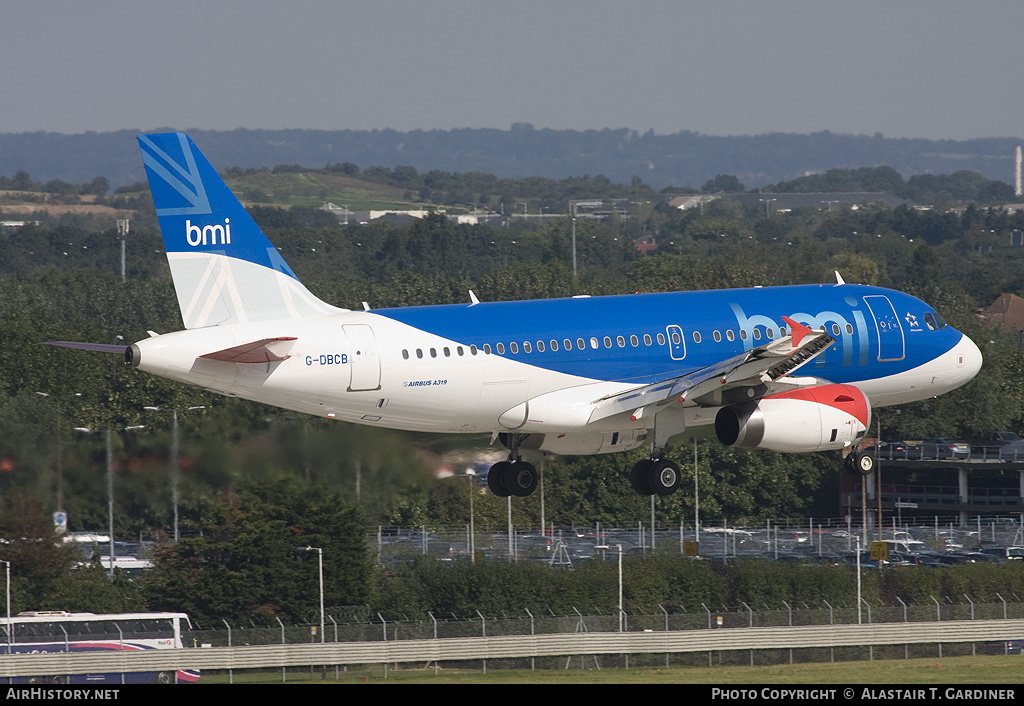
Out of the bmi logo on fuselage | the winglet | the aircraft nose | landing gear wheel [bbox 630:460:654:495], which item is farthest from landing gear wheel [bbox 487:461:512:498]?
the aircraft nose

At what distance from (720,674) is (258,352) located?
32862mm

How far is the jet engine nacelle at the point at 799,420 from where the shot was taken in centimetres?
4909

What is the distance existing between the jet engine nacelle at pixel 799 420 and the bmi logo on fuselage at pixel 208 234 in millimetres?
16706

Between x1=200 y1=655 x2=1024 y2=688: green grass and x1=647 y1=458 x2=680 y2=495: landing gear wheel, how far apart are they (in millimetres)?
17364

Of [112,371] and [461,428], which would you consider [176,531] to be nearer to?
[112,371]

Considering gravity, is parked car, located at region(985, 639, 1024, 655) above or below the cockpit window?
below

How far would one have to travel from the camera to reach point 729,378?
156 ft

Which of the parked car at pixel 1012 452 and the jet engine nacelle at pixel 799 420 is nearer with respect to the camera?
the jet engine nacelle at pixel 799 420

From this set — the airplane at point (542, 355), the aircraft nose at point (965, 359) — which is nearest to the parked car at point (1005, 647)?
the aircraft nose at point (965, 359)

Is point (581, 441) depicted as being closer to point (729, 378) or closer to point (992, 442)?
point (729, 378)

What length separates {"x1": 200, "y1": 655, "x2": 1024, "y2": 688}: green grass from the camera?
65.1m

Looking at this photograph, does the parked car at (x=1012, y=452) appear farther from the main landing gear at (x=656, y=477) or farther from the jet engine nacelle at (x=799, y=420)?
the main landing gear at (x=656, y=477)

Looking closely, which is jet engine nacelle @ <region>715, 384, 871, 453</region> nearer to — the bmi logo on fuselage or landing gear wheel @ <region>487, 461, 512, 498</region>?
landing gear wheel @ <region>487, 461, 512, 498</region>

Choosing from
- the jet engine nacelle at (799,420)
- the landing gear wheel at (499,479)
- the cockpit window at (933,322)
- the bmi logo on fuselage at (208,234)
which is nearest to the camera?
the bmi logo on fuselage at (208,234)
